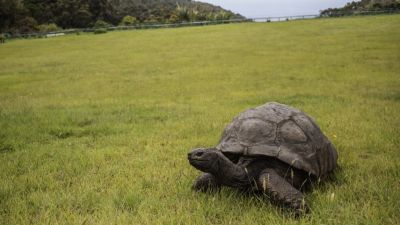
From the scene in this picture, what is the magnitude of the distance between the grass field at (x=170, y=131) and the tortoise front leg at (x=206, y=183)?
0.18 metres

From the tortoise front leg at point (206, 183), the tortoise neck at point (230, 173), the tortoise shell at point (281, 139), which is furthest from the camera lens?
the tortoise front leg at point (206, 183)

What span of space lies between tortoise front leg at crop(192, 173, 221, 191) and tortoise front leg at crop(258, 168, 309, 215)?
87 centimetres

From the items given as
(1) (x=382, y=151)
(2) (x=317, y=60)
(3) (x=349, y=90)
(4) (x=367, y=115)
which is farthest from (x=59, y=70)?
(1) (x=382, y=151)

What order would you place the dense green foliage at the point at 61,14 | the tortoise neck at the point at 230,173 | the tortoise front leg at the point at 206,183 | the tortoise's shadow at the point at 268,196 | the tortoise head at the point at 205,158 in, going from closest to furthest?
the tortoise head at the point at 205,158 → the tortoise neck at the point at 230,173 → the tortoise's shadow at the point at 268,196 → the tortoise front leg at the point at 206,183 → the dense green foliage at the point at 61,14

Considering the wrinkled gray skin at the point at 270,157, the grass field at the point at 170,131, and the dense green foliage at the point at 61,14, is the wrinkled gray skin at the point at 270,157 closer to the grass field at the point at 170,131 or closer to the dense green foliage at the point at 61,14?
the grass field at the point at 170,131

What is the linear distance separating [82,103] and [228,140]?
32.8 feet

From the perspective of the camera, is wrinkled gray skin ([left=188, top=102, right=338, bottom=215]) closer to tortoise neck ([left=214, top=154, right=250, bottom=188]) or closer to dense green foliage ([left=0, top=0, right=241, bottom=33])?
tortoise neck ([left=214, top=154, right=250, bottom=188])

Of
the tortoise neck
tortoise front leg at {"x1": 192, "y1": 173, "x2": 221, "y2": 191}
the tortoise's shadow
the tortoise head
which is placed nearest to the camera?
the tortoise head

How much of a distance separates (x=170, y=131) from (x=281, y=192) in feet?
17.6

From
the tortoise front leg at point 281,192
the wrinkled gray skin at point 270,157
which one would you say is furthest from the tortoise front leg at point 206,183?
the tortoise front leg at point 281,192

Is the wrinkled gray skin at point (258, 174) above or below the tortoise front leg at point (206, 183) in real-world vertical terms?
above

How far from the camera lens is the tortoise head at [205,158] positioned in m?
4.70

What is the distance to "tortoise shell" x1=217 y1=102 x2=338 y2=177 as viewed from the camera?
17.3 ft

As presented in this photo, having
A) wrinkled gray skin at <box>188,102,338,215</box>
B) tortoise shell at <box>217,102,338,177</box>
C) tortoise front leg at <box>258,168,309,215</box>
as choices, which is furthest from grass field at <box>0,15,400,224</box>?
tortoise shell at <box>217,102,338,177</box>
